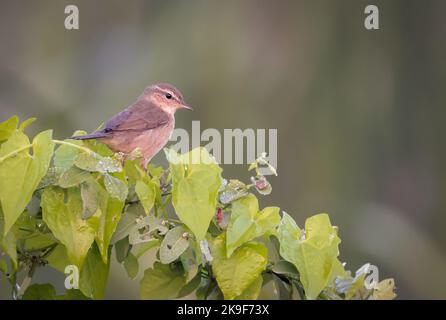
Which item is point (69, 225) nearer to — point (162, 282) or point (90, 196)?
point (90, 196)

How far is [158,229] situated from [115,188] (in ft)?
0.28

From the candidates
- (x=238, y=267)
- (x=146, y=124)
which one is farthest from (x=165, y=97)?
(x=238, y=267)

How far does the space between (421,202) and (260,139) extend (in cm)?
72

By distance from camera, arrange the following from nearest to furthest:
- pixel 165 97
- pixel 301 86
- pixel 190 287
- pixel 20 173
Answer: pixel 20 173 < pixel 190 287 < pixel 165 97 < pixel 301 86

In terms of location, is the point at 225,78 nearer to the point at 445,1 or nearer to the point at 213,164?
the point at 445,1

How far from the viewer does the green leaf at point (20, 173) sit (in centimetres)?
97

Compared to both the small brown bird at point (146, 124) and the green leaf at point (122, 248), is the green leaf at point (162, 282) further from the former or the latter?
the small brown bird at point (146, 124)

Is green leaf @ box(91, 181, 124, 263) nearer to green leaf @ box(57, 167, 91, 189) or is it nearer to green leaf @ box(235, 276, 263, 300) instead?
green leaf @ box(57, 167, 91, 189)

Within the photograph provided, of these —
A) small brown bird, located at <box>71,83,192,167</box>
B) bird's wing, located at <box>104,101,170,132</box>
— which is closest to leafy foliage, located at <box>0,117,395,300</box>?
small brown bird, located at <box>71,83,192,167</box>

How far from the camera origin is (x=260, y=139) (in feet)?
10.3

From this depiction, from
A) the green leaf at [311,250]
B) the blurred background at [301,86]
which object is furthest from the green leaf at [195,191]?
the blurred background at [301,86]

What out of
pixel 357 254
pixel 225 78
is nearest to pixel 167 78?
pixel 225 78

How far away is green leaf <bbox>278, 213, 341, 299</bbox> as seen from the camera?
40.7 inches

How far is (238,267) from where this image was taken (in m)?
1.04
